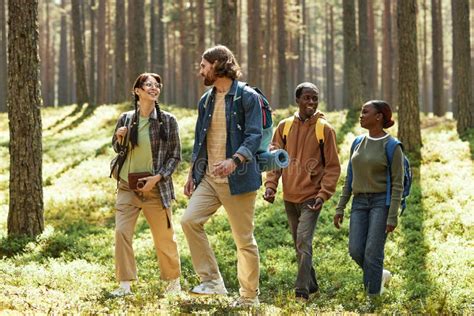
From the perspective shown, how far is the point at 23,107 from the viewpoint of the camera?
10648 millimetres

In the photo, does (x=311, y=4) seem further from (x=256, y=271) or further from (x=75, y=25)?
(x=256, y=271)

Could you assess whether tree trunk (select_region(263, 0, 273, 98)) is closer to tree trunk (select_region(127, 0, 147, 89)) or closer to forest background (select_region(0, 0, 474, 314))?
tree trunk (select_region(127, 0, 147, 89))

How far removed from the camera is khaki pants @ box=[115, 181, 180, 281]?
7.04 metres

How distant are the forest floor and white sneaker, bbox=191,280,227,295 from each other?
10 cm

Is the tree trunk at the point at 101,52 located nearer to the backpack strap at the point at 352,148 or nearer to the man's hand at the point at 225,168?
the backpack strap at the point at 352,148

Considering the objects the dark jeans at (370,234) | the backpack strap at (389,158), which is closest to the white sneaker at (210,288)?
the dark jeans at (370,234)

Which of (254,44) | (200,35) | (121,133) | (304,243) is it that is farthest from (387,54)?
(121,133)

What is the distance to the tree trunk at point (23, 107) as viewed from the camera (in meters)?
10.6

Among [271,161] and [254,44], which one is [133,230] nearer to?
[271,161]

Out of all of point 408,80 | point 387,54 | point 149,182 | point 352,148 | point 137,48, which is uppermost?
point 387,54

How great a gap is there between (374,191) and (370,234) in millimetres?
468

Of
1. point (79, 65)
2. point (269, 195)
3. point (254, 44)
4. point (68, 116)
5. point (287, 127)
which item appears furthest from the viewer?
point (254, 44)

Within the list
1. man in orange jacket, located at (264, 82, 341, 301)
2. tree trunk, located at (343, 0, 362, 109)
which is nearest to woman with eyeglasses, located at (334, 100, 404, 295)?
man in orange jacket, located at (264, 82, 341, 301)

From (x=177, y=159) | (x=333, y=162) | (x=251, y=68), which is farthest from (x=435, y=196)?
(x=251, y=68)
